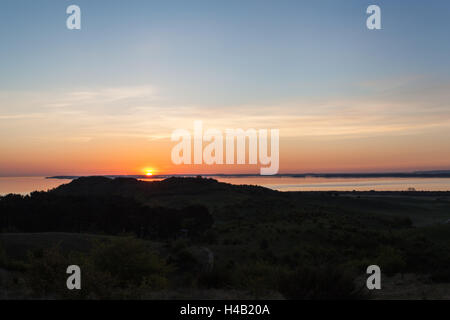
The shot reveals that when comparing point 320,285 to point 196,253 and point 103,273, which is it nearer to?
point 103,273

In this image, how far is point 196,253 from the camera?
30.3m

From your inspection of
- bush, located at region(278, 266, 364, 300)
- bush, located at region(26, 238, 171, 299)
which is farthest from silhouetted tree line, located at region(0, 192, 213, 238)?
bush, located at region(278, 266, 364, 300)

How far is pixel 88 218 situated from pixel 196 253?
1739 cm

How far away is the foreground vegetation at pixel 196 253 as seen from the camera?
1302 centimetres

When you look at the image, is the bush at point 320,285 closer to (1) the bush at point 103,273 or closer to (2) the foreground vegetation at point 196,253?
(2) the foreground vegetation at point 196,253

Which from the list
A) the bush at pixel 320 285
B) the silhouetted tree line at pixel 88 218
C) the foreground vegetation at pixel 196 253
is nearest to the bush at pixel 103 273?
the foreground vegetation at pixel 196 253

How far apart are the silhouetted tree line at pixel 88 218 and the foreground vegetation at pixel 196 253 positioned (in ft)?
0.33

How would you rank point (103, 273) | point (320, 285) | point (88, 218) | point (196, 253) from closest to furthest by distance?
point (320, 285) < point (103, 273) < point (196, 253) < point (88, 218)

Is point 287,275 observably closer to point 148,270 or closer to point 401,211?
point 148,270

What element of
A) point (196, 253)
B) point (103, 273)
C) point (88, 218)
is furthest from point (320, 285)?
point (88, 218)

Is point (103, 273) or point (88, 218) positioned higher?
point (103, 273)

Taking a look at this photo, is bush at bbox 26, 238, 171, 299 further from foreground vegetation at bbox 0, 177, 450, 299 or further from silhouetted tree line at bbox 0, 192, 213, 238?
silhouetted tree line at bbox 0, 192, 213, 238

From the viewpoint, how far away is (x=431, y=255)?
31.2 metres
